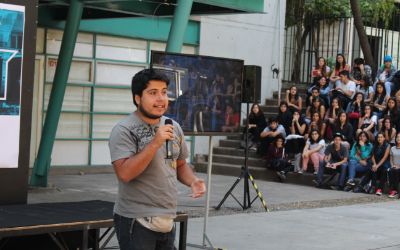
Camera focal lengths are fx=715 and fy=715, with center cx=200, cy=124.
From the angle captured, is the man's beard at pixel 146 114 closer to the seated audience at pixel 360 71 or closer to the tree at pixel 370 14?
the seated audience at pixel 360 71

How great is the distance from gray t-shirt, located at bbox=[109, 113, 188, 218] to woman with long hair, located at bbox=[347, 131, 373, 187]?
12.0 meters

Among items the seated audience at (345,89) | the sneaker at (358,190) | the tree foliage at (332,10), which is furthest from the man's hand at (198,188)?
the tree foliage at (332,10)

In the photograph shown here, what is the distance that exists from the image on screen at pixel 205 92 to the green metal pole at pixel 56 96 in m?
5.31

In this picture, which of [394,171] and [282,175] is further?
[282,175]

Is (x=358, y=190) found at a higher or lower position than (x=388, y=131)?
lower

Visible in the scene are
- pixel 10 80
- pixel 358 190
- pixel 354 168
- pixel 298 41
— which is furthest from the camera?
pixel 298 41

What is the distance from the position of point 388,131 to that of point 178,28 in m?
7.17

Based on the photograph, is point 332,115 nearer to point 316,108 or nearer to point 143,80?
point 316,108

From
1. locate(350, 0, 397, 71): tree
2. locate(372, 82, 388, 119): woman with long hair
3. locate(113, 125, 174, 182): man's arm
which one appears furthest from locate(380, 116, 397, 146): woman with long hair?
locate(113, 125, 174, 182): man's arm

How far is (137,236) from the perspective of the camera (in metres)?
4.67

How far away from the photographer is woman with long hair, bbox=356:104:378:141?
56.6 feet

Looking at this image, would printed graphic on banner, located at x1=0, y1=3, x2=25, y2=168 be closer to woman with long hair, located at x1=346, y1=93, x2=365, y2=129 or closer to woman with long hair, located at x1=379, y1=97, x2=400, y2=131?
woman with long hair, located at x1=379, y1=97, x2=400, y2=131

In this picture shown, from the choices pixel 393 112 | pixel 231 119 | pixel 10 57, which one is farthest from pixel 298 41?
pixel 10 57

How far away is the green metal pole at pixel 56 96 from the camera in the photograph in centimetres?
1406
